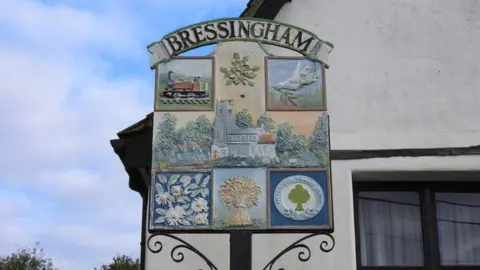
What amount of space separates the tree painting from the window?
184 centimetres

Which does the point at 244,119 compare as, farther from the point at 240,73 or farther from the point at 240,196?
the point at 240,196

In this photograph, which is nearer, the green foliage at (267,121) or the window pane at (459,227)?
the green foliage at (267,121)

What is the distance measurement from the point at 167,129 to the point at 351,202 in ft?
6.46

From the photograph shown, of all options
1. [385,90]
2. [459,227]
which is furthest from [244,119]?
[459,227]

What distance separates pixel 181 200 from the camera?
4750mm

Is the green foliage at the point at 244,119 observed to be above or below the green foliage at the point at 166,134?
above

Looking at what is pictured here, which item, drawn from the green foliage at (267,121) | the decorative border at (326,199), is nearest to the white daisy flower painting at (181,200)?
the decorative border at (326,199)

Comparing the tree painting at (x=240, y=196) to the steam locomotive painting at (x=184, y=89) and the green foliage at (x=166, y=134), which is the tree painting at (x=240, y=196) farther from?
the steam locomotive painting at (x=184, y=89)

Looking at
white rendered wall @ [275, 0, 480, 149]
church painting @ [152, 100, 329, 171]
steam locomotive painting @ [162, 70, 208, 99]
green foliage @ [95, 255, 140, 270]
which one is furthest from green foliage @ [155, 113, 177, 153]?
green foliage @ [95, 255, 140, 270]

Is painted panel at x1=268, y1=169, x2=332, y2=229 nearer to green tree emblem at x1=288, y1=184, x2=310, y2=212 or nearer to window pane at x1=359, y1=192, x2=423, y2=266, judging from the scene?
green tree emblem at x1=288, y1=184, x2=310, y2=212

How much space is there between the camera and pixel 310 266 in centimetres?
588

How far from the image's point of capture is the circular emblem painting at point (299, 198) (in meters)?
4.72

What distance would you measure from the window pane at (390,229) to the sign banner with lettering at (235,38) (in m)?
1.88

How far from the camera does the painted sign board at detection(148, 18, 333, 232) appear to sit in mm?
4727
